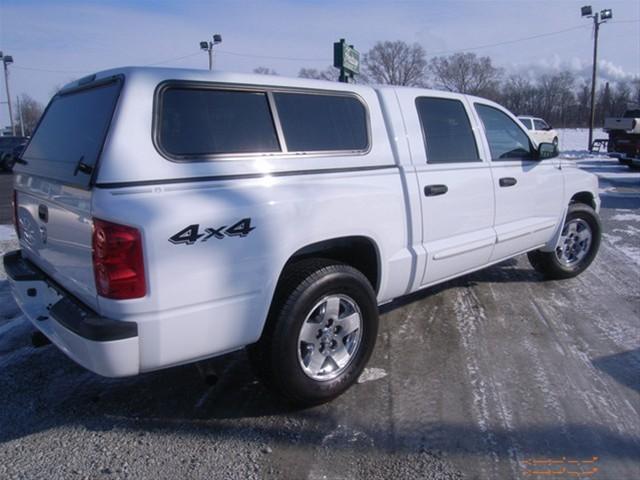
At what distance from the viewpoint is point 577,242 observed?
5441 mm

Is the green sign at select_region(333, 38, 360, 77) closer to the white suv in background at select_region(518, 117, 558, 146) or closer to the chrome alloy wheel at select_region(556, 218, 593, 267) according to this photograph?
the chrome alloy wheel at select_region(556, 218, 593, 267)

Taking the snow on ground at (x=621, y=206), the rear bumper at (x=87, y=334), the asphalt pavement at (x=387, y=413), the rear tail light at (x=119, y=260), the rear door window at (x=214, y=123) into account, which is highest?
the rear door window at (x=214, y=123)

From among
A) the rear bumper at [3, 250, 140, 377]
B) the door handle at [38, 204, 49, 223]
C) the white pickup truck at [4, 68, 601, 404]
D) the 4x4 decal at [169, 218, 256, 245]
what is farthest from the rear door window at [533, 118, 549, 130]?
the rear bumper at [3, 250, 140, 377]

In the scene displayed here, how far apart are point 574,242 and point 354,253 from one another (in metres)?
3.21

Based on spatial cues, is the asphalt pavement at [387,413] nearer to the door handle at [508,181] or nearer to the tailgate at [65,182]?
the tailgate at [65,182]

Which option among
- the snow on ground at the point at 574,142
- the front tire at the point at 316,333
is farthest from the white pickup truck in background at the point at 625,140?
the front tire at the point at 316,333

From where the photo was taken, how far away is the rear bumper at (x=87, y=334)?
2.29 metres

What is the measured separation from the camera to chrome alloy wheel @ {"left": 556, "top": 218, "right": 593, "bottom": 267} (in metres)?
5.31

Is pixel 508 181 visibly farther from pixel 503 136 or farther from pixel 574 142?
pixel 574 142

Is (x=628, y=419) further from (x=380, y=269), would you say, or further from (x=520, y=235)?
(x=520, y=235)

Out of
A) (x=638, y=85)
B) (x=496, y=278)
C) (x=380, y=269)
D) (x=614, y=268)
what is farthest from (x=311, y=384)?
(x=638, y=85)

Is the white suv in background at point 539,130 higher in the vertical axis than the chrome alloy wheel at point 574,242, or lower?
higher

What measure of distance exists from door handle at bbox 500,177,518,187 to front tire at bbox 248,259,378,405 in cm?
181

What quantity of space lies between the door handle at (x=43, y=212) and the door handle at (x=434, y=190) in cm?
241
